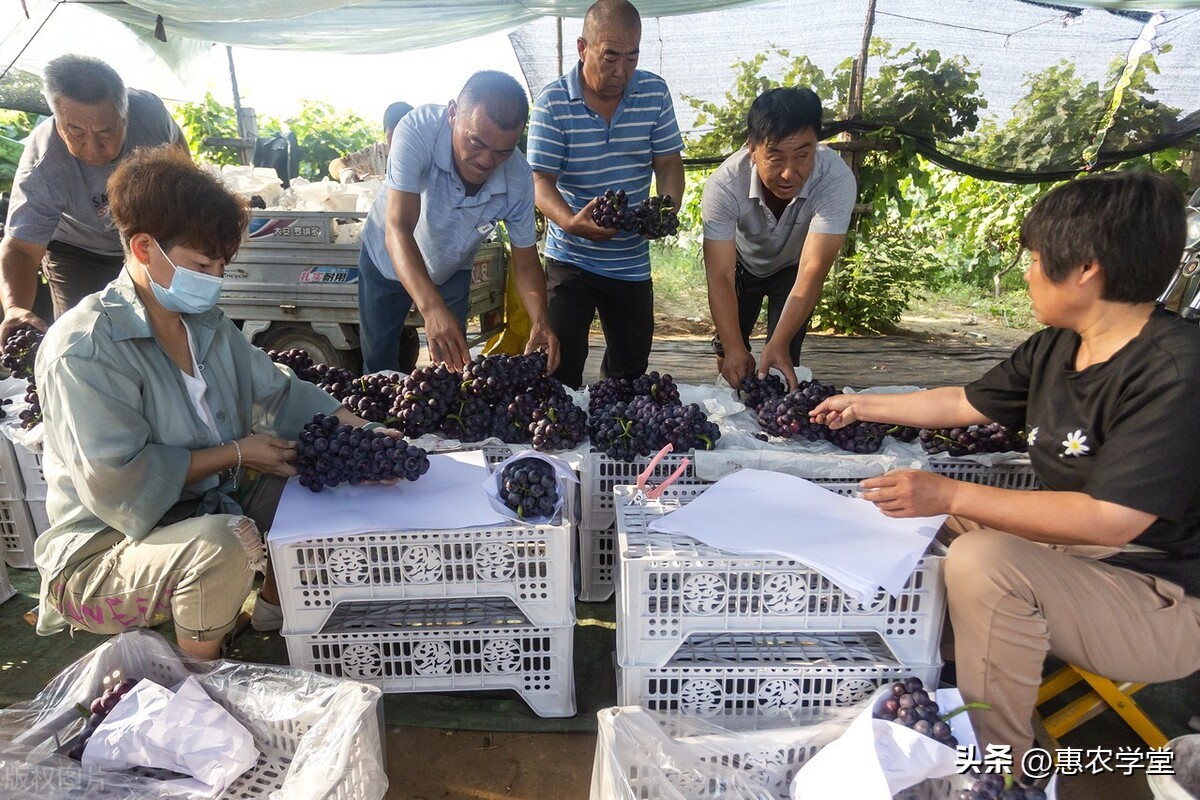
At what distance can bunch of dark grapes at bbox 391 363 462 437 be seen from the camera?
253 centimetres

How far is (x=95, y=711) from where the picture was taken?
5.80 feet

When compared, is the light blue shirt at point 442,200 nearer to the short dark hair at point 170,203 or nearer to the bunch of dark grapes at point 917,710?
the short dark hair at point 170,203

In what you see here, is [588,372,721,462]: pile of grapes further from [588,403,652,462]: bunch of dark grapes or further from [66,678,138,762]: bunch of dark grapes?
[66,678,138,762]: bunch of dark grapes

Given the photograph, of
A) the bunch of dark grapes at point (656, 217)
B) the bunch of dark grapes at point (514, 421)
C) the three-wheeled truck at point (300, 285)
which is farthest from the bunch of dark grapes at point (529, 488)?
the three-wheeled truck at point (300, 285)

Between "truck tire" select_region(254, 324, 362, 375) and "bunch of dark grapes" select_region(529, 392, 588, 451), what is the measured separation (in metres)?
3.67

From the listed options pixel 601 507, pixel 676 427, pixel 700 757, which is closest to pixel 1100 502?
pixel 700 757

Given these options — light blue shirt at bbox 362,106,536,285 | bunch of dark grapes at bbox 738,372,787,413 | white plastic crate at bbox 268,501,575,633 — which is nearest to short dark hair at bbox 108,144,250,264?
white plastic crate at bbox 268,501,575,633

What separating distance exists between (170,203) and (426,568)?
1127mm

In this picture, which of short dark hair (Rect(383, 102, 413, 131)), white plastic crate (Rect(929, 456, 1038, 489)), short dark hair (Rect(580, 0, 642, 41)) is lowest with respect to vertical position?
white plastic crate (Rect(929, 456, 1038, 489))

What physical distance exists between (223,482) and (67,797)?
91 centimetres

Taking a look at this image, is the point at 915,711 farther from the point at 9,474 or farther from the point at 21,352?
the point at 21,352

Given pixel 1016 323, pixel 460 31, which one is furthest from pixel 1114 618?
pixel 1016 323

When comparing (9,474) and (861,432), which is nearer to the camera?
(861,432)

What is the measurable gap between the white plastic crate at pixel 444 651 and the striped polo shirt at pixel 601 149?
195cm
